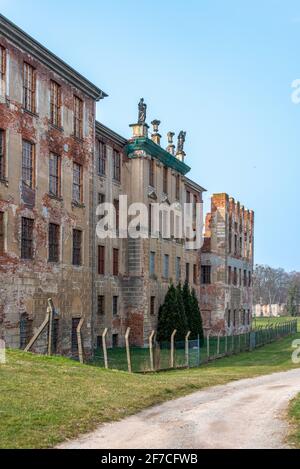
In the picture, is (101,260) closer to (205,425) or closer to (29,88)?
(29,88)

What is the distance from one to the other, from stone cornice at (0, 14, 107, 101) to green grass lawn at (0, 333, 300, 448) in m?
13.0

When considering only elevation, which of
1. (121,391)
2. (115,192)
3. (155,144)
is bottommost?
(121,391)

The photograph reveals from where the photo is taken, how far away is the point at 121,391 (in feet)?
56.4

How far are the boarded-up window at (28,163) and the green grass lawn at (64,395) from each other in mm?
8342

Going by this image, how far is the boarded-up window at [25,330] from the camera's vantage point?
26141 millimetres

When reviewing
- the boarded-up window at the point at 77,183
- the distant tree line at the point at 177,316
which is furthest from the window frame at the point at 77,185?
the distant tree line at the point at 177,316

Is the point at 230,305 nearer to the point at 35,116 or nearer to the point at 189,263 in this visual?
the point at 189,263

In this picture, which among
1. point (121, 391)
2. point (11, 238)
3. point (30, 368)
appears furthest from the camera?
point (11, 238)

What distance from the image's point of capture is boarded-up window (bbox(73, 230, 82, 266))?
31.1 metres

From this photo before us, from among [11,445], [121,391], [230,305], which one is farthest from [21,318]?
[230,305]

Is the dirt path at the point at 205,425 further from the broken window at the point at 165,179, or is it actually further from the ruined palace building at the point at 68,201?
the broken window at the point at 165,179

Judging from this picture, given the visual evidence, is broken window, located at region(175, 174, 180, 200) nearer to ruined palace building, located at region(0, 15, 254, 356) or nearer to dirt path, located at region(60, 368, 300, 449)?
ruined palace building, located at region(0, 15, 254, 356)
